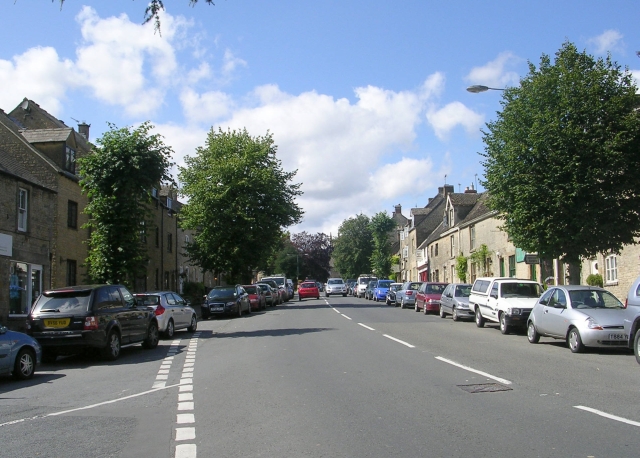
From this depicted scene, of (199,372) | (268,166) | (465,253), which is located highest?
(268,166)

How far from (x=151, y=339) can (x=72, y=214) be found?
1527cm

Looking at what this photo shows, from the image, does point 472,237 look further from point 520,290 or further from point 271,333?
point 271,333

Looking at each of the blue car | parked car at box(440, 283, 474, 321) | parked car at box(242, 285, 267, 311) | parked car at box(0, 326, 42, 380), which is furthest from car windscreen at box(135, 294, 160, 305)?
the blue car

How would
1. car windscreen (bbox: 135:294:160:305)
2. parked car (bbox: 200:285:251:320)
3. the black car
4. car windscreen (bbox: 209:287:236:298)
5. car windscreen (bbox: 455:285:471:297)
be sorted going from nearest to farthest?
1. the black car
2. car windscreen (bbox: 135:294:160:305)
3. car windscreen (bbox: 455:285:471:297)
4. parked car (bbox: 200:285:251:320)
5. car windscreen (bbox: 209:287:236:298)

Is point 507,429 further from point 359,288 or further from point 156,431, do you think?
point 359,288

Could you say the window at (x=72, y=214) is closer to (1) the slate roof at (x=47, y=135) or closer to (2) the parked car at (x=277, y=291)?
(1) the slate roof at (x=47, y=135)

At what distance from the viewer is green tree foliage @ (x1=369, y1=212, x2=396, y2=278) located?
8662 cm

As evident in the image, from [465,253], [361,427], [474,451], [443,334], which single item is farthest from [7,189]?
[465,253]

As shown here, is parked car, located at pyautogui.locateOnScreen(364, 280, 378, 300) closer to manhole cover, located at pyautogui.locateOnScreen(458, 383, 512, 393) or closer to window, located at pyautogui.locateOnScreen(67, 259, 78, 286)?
window, located at pyautogui.locateOnScreen(67, 259, 78, 286)

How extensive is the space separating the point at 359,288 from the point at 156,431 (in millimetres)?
52723

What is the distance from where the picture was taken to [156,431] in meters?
7.25

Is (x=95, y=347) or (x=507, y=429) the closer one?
(x=507, y=429)

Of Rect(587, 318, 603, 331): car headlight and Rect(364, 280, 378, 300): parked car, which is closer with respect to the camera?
Rect(587, 318, 603, 331): car headlight

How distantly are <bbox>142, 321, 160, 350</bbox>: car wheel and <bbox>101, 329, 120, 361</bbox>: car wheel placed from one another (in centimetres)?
187
